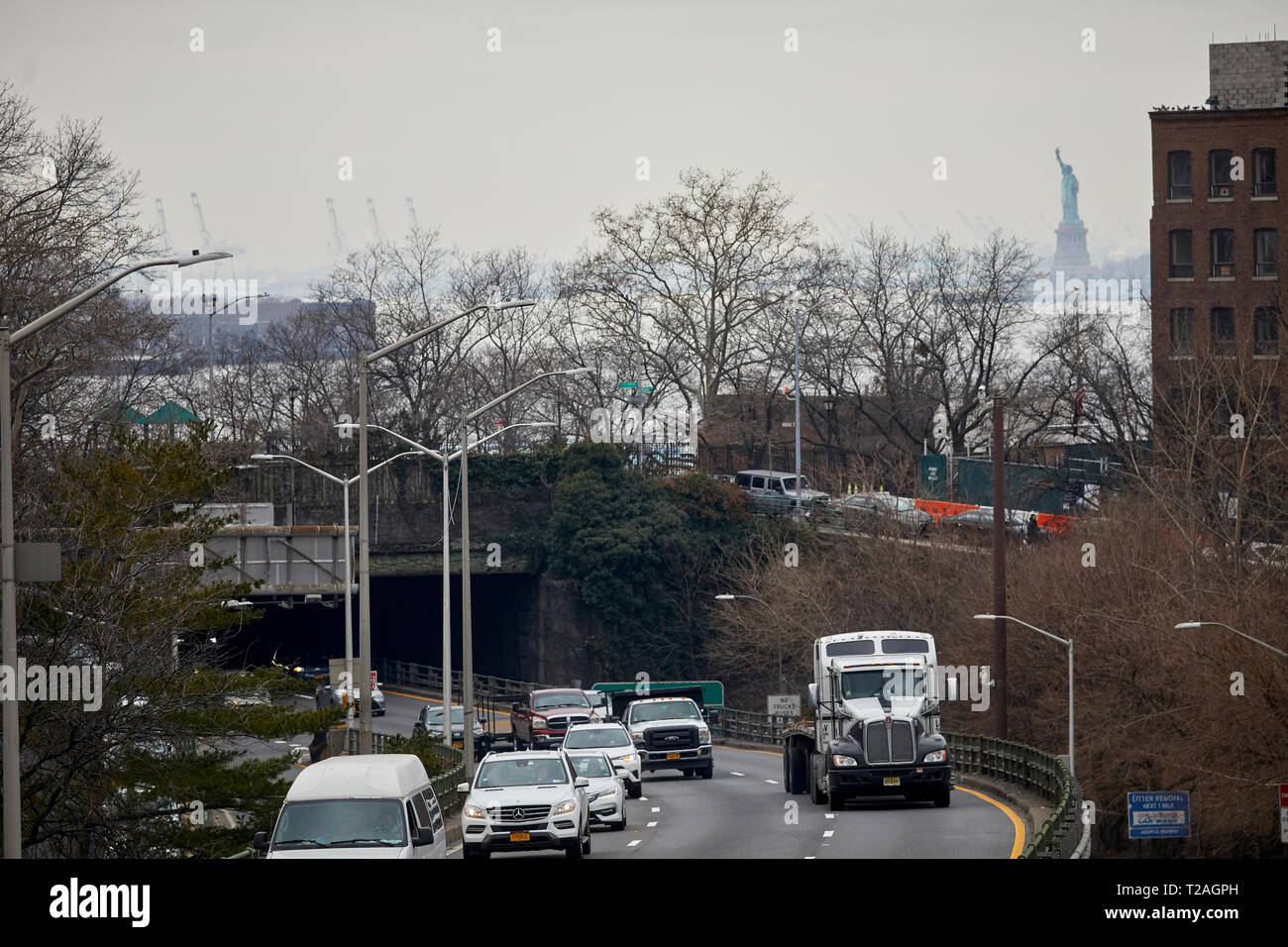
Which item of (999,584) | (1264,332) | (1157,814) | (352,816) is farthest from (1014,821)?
(1264,332)

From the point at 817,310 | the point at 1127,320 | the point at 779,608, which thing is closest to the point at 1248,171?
the point at 817,310

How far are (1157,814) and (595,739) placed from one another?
11907 millimetres

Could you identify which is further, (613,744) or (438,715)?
(438,715)

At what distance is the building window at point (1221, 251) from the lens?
236ft

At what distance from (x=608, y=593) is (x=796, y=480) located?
1224 centimetres

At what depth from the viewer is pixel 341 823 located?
666 inches

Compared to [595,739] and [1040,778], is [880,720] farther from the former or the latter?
[595,739]

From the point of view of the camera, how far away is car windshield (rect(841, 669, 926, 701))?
31.1 metres

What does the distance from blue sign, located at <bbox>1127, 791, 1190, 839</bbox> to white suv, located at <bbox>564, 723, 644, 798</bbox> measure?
1091cm

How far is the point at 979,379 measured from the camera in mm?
83062

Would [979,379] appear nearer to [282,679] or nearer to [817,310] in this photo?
[817,310]

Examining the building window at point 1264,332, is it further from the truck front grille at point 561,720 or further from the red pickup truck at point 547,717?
the truck front grille at point 561,720

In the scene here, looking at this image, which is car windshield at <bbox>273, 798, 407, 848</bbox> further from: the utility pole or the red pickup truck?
the red pickup truck

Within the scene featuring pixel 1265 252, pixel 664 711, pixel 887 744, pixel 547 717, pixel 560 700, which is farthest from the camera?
pixel 1265 252
